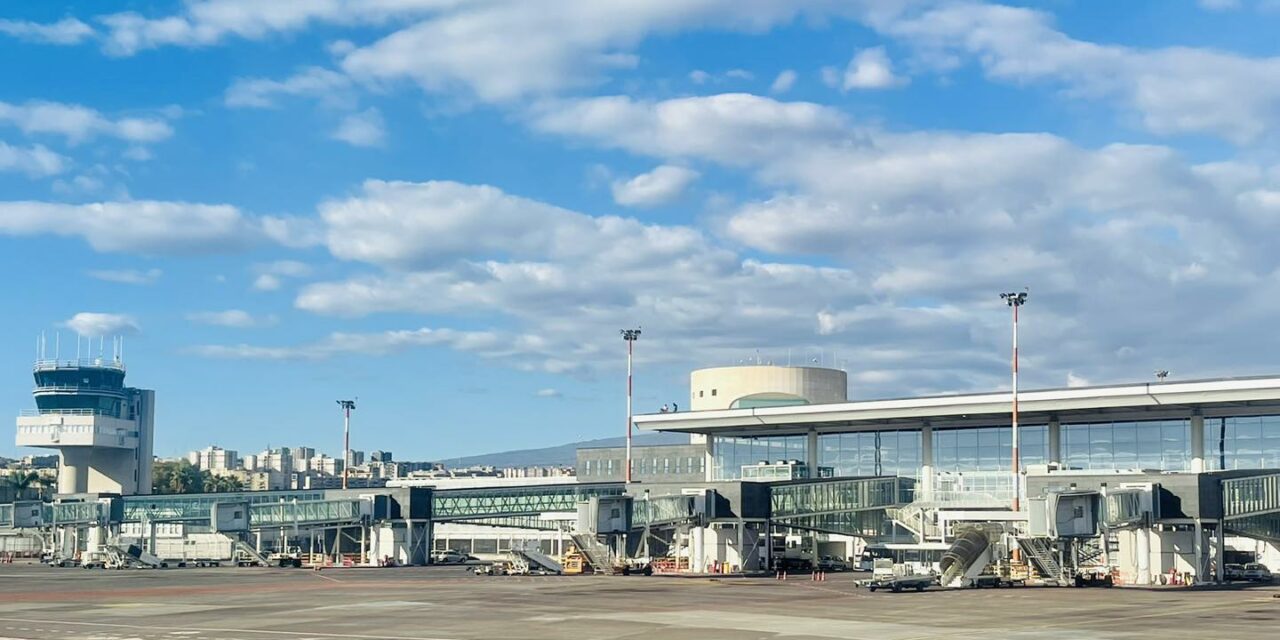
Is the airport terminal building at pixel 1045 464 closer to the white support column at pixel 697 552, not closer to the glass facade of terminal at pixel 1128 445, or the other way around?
the glass facade of terminal at pixel 1128 445

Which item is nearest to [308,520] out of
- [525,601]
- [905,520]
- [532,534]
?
[532,534]

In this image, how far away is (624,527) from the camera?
10925 centimetres

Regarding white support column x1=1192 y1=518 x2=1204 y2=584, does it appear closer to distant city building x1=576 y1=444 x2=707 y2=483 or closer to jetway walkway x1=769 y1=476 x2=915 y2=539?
jetway walkway x1=769 y1=476 x2=915 y2=539

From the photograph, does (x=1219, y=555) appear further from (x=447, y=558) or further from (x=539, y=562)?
(x=447, y=558)

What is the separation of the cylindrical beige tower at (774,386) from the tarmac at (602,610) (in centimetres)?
6088

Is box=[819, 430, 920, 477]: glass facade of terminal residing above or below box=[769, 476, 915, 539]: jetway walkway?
above

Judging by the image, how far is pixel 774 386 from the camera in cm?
15988

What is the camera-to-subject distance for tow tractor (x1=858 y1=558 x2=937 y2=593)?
8488 cm

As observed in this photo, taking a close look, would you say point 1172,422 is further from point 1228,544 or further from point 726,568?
point 726,568

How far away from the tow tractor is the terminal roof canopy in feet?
128

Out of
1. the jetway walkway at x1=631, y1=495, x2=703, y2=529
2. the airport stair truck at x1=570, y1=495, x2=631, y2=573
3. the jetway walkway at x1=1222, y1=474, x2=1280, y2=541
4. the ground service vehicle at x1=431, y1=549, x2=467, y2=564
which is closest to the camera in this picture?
the jetway walkway at x1=1222, y1=474, x2=1280, y2=541

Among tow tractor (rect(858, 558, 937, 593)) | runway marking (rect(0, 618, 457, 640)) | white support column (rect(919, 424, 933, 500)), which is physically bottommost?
runway marking (rect(0, 618, 457, 640))

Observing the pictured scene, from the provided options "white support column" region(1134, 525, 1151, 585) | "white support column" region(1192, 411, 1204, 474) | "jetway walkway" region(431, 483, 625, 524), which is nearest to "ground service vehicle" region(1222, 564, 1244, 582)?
"white support column" region(1134, 525, 1151, 585)

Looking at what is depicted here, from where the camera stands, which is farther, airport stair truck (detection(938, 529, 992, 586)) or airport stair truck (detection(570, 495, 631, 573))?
airport stair truck (detection(570, 495, 631, 573))
